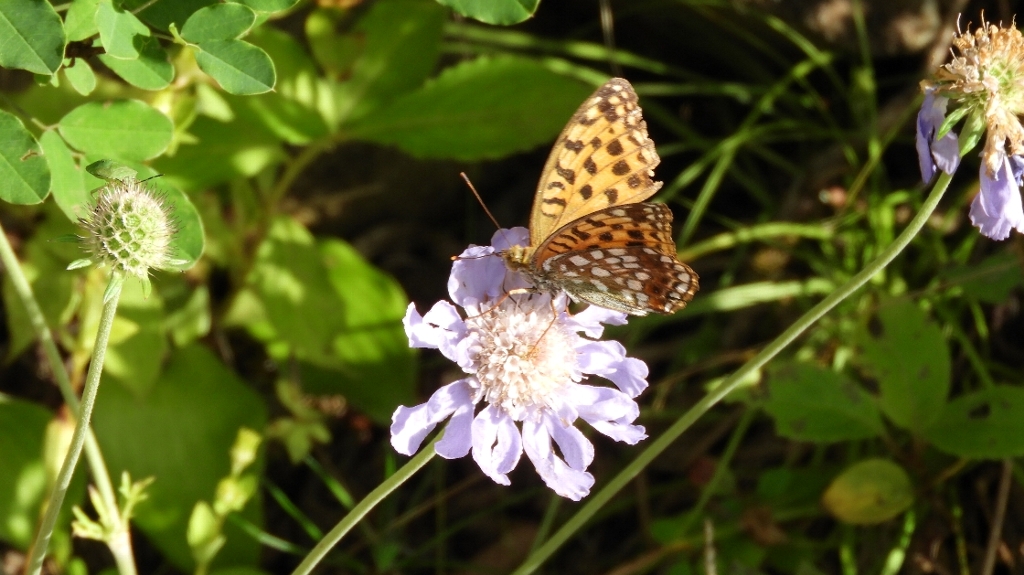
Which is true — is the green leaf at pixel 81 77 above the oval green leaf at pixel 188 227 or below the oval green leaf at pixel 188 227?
above

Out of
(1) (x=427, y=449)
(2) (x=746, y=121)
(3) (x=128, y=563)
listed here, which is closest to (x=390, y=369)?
(3) (x=128, y=563)

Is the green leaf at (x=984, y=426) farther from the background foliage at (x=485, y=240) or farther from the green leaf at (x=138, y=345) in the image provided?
the green leaf at (x=138, y=345)

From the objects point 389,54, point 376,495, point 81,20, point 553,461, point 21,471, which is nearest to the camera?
point 376,495

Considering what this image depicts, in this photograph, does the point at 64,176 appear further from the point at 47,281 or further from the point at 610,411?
the point at 610,411

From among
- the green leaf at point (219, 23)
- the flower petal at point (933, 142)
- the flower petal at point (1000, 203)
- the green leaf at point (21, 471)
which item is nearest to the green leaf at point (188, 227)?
the green leaf at point (219, 23)

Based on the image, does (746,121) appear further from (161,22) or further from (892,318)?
(161,22)

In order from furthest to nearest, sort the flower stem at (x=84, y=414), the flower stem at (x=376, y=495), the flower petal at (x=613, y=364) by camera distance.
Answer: the flower petal at (x=613, y=364) → the flower stem at (x=376, y=495) → the flower stem at (x=84, y=414)

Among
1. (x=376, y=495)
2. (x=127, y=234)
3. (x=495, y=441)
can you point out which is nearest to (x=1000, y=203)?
(x=495, y=441)
